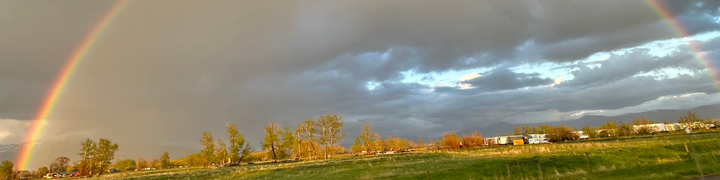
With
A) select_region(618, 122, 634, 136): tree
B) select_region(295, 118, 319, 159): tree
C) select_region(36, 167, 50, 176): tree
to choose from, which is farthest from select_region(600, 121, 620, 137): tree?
select_region(36, 167, 50, 176): tree

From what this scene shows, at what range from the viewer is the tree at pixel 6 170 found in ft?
383

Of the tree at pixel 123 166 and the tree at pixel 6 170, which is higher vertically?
→ the tree at pixel 6 170

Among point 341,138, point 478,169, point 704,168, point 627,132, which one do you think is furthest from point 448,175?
point 627,132

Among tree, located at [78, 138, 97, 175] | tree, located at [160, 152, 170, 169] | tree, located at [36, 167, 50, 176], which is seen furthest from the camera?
tree, located at [160, 152, 170, 169]

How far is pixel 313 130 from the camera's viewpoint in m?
130

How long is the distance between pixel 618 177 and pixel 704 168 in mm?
6331

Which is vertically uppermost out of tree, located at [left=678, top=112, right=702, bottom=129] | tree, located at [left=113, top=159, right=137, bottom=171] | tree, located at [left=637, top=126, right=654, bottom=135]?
tree, located at [left=678, top=112, right=702, bottom=129]

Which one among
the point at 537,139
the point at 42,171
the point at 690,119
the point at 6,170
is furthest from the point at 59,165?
the point at 690,119

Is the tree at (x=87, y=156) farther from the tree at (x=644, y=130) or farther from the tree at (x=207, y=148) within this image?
the tree at (x=644, y=130)

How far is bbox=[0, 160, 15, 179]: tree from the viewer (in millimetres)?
116787

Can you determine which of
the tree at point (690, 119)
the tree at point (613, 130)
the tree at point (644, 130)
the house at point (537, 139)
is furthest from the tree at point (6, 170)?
the tree at point (690, 119)

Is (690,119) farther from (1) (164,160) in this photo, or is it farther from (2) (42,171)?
(2) (42,171)

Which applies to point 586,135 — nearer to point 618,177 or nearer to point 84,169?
point 618,177

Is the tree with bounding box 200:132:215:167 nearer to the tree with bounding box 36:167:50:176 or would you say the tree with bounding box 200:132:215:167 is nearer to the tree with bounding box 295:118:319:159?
the tree with bounding box 295:118:319:159
